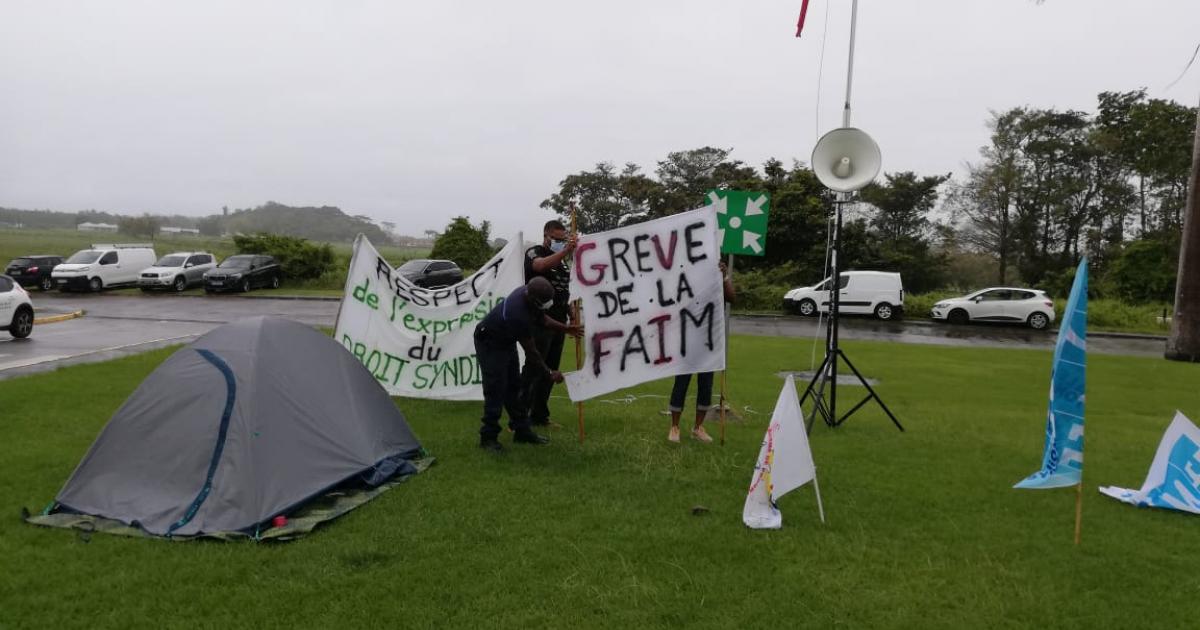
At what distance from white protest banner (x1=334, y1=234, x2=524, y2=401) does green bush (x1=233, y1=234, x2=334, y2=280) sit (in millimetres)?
30310

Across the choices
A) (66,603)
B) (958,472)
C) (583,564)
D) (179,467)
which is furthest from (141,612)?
(958,472)

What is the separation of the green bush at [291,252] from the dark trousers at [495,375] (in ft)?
108

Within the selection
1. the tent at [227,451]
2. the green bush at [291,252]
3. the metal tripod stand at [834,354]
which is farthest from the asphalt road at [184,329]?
the tent at [227,451]

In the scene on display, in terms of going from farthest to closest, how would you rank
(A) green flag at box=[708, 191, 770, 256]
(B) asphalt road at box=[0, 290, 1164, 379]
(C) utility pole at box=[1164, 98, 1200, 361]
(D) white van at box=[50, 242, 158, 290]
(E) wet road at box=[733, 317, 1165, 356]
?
(D) white van at box=[50, 242, 158, 290] → (E) wet road at box=[733, 317, 1165, 356] → (C) utility pole at box=[1164, 98, 1200, 361] → (B) asphalt road at box=[0, 290, 1164, 379] → (A) green flag at box=[708, 191, 770, 256]

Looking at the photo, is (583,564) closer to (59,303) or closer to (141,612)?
(141,612)

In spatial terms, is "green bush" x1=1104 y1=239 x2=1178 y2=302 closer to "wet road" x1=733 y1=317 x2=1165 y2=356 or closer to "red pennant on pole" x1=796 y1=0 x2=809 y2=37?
"wet road" x1=733 y1=317 x2=1165 y2=356

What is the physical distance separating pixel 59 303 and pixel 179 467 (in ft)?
87.0

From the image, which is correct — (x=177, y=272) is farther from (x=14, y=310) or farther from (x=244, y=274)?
(x=14, y=310)

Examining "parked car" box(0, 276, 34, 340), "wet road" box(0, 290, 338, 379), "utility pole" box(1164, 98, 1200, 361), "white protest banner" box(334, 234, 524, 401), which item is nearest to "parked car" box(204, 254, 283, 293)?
"wet road" box(0, 290, 338, 379)

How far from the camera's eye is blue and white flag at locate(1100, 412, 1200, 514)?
5582 mm

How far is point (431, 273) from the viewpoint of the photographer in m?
29.9

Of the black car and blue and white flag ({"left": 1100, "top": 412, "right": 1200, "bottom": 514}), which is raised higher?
the black car

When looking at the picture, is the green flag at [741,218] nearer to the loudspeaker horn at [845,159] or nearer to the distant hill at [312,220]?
the loudspeaker horn at [845,159]

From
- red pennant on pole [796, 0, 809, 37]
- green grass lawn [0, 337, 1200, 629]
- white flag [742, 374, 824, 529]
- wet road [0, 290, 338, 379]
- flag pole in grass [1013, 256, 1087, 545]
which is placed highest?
red pennant on pole [796, 0, 809, 37]
